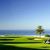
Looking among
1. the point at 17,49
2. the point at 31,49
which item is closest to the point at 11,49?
the point at 17,49

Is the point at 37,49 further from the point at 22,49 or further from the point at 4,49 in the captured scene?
the point at 4,49

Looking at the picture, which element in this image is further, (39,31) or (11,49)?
(39,31)

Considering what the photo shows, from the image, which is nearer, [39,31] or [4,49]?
[4,49]

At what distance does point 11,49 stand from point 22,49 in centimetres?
108

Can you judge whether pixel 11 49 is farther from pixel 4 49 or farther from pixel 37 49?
pixel 37 49

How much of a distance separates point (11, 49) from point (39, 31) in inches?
1247

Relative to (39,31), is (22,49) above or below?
below

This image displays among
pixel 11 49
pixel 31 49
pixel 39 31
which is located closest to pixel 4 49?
pixel 11 49

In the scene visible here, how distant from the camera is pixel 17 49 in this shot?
21422 millimetres

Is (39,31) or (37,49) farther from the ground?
(39,31)

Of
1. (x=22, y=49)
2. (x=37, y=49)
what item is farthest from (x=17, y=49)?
(x=37, y=49)

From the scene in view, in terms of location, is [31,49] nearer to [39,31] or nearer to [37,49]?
[37,49]

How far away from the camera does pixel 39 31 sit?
5244cm

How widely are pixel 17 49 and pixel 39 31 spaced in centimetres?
3131
